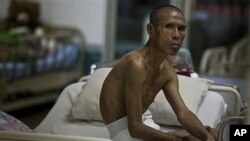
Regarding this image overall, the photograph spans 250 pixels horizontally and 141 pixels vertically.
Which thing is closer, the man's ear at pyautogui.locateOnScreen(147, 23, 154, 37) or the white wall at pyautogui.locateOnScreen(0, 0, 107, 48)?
the man's ear at pyautogui.locateOnScreen(147, 23, 154, 37)

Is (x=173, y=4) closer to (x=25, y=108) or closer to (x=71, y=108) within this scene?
(x=71, y=108)

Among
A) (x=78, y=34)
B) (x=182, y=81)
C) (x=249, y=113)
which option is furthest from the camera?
(x=78, y=34)

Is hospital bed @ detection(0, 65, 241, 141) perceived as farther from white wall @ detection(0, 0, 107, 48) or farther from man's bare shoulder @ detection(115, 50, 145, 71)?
white wall @ detection(0, 0, 107, 48)

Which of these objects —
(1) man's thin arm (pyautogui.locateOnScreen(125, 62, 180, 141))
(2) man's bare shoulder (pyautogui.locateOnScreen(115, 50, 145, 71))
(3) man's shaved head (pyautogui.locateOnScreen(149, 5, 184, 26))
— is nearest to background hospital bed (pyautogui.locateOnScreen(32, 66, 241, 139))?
(1) man's thin arm (pyautogui.locateOnScreen(125, 62, 180, 141))

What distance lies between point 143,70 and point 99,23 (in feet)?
7.86

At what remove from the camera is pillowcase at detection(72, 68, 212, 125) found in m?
1.55

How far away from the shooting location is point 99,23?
379 centimetres

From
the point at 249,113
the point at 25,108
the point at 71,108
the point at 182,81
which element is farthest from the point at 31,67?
the point at 249,113

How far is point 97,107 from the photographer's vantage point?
1.70m

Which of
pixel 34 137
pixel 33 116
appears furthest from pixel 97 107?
pixel 33 116

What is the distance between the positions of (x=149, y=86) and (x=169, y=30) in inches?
7.5

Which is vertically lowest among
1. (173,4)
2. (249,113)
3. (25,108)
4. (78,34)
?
(25,108)

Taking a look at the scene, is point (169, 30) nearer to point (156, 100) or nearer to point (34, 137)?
point (156, 100)

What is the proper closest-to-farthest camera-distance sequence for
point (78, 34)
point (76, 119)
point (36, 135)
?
point (36, 135) → point (76, 119) → point (78, 34)
